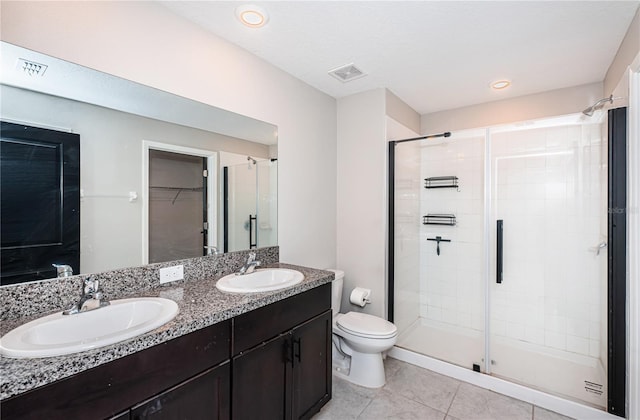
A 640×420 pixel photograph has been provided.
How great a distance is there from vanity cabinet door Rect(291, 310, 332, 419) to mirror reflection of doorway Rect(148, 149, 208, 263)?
80 cm

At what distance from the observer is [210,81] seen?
1765 millimetres

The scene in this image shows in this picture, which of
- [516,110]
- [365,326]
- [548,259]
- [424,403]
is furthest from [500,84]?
[424,403]

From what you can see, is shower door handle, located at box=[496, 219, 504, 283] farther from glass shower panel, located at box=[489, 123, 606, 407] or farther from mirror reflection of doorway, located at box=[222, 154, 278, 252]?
mirror reflection of doorway, located at box=[222, 154, 278, 252]

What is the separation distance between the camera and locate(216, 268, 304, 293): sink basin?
151 centimetres

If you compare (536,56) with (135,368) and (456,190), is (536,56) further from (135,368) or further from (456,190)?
(135,368)

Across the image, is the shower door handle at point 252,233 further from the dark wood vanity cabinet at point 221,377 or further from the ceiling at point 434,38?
the ceiling at point 434,38

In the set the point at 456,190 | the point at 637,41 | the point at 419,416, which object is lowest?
the point at 419,416

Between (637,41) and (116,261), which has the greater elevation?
(637,41)

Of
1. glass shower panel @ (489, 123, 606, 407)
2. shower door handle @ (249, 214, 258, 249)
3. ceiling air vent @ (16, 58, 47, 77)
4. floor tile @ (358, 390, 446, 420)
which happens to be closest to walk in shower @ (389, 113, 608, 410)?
glass shower panel @ (489, 123, 606, 407)

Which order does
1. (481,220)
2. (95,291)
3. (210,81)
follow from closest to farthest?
(95,291)
(210,81)
(481,220)

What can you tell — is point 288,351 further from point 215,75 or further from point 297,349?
point 215,75

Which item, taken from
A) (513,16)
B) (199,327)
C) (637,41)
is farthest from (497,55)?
(199,327)

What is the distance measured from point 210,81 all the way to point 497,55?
1.95 meters

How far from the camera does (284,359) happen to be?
5.04 feet
